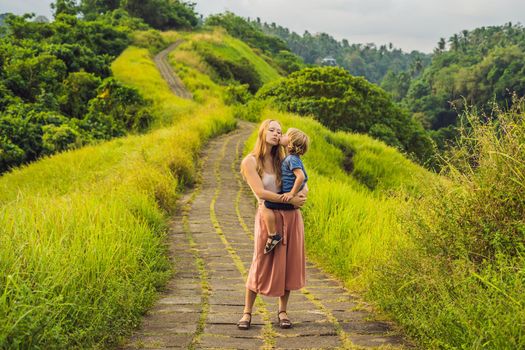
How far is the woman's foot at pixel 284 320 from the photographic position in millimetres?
4426

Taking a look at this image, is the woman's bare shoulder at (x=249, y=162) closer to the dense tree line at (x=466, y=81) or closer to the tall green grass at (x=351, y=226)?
the tall green grass at (x=351, y=226)

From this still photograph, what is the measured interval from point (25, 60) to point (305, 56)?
135943 mm

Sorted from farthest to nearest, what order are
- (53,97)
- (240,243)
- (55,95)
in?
(55,95) < (53,97) < (240,243)

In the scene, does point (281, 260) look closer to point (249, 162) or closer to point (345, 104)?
point (249, 162)

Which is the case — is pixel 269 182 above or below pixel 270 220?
above

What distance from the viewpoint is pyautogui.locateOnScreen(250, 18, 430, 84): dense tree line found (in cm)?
15598

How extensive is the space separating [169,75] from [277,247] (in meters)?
30.4

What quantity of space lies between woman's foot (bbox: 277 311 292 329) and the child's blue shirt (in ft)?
3.27

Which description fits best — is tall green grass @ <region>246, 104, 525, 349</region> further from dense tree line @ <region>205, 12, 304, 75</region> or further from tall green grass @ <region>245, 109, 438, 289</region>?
dense tree line @ <region>205, 12, 304, 75</region>

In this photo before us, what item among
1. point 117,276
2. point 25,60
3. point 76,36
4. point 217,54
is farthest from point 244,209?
point 217,54

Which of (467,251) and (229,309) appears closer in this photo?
(467,251)

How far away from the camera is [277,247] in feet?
14.8

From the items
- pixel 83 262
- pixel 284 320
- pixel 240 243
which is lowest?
pixel 240 243

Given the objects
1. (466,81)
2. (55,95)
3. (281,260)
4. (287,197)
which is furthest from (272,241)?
(466,81)
